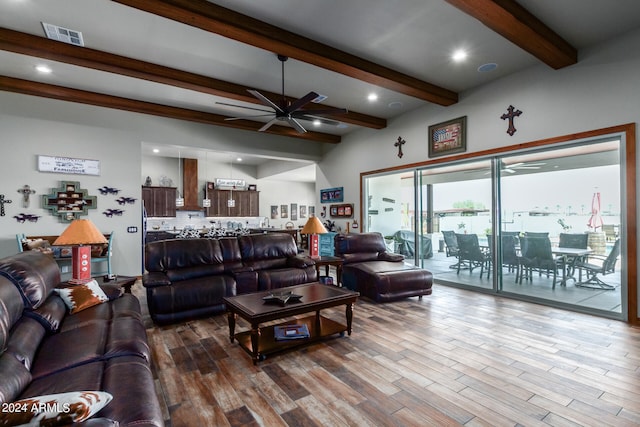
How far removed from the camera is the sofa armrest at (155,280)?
3555 millimetres

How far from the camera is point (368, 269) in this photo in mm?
4652

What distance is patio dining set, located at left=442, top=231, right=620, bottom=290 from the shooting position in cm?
405

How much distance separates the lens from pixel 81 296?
105 inches

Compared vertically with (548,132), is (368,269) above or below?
below

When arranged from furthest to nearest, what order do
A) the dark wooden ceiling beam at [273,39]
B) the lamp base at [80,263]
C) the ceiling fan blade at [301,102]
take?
the ceiling fan blade at [301,102] → the lamp base at [80,263] → the dark wooden ceiling beam at [273,39]

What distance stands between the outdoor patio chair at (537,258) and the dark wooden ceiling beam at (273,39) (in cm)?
280

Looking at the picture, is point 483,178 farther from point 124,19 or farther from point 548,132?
point 124,19

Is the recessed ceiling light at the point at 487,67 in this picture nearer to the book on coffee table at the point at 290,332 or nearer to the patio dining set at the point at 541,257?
the patio dining set at the point at 541,257

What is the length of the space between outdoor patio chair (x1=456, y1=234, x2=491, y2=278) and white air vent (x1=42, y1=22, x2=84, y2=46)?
6177 mm

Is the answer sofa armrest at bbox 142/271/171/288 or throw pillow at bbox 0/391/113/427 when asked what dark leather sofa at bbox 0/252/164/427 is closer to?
throw pillow at bbox 0/391/113/427

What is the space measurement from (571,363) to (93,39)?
5.85 meters

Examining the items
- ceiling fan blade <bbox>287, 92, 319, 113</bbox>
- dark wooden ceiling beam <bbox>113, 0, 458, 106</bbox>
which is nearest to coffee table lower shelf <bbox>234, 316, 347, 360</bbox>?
ceiling fan blade <bbox>287, 92, 319, 113</bbox>

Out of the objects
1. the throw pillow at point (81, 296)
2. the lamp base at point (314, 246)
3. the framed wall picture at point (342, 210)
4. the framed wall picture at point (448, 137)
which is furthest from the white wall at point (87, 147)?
the framed wall picture at point (448, 137)

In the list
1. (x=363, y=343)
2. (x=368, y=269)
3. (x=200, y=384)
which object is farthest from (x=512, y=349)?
(x=200, y=384)
